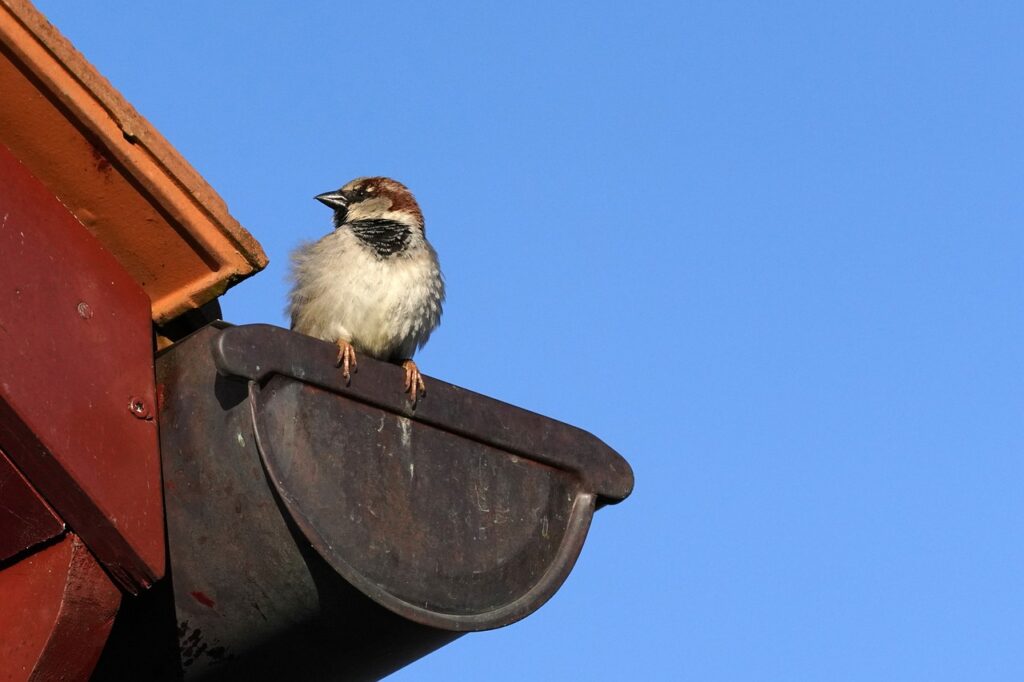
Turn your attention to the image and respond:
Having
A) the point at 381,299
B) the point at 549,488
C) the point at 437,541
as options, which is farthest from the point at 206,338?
the point at 381,299

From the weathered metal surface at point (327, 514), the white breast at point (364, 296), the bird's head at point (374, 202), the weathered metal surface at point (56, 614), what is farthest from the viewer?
the bird's head at point (374, 202)

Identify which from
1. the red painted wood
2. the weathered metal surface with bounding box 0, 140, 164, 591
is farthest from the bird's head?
the red painted wood

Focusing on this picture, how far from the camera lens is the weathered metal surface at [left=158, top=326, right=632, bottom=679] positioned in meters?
→ 2.35

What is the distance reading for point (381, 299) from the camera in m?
4.24

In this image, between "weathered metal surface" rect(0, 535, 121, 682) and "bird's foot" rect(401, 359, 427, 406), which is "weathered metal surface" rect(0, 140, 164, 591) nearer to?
"weathered metal surface" rect(0, 535, 121, 682)

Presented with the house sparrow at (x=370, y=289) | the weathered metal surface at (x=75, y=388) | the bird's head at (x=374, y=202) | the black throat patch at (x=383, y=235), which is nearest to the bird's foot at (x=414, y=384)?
the weathered metal surface at (x=75, y=388)

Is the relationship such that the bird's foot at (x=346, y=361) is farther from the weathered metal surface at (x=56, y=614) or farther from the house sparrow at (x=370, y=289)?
the house sparrow at (x=370, y=289)

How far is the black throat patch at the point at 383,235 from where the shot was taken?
14.5 ft

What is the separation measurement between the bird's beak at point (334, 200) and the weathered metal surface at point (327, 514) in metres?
2.60

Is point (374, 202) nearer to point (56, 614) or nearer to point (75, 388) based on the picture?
point (75, 388)

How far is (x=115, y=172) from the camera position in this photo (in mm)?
2545

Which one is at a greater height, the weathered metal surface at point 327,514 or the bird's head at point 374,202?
the bird's head at point 374,202

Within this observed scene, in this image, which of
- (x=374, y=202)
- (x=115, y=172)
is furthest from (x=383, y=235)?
(x=115, y=172)

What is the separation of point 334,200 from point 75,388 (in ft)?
9.84
